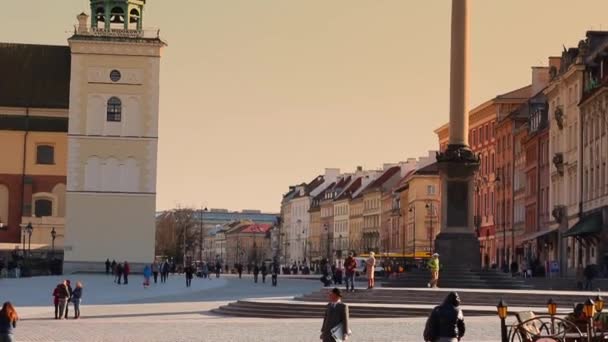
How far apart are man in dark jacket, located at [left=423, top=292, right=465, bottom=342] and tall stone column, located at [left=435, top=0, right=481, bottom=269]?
79.9 feet

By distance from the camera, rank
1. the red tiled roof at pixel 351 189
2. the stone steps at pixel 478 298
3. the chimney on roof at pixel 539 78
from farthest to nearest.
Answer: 1. the red tiled roof at pixel 351 189
2. the chimney on roof at pixel 539 78
3. the stone steps at pixel 478 298

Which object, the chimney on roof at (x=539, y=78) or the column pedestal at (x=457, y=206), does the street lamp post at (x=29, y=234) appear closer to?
the chimney on roof at (x=539, y=78)

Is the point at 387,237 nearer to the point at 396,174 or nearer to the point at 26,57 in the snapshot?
the point at 396,174

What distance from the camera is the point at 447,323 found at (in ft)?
69.5

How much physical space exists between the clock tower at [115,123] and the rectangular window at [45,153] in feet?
22.7

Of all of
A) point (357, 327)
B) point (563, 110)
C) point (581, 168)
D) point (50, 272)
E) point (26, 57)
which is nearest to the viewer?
point (357, 327)

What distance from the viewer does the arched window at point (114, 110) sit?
98.6m

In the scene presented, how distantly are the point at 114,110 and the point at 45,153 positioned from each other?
8878 millimetres

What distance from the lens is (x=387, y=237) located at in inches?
6452

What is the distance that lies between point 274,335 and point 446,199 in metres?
14.4

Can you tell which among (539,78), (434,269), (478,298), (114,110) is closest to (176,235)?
(539,78)

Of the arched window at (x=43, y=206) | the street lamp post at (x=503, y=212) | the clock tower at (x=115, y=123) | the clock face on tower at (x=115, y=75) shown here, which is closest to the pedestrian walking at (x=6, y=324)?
the clock tower at (x=115, y=123)

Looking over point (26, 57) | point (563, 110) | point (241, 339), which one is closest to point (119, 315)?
point (241, 339)

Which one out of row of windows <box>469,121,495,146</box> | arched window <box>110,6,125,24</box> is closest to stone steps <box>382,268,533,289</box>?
arched window <box>110,6,125,24</box>
